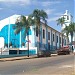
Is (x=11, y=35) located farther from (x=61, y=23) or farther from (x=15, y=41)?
(x=61, y=23)

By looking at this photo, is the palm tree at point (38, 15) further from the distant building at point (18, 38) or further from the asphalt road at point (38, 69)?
the asphalt road at point (38, 69)

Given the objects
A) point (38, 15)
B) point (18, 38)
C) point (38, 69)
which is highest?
point (38, 15)

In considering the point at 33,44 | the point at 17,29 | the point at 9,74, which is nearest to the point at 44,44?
the point at 33,44

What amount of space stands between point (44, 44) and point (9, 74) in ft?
207

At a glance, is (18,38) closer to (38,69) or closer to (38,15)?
(38,15)

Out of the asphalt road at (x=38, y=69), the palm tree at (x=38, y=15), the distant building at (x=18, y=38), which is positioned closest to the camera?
the asphalt road at (x=38, y=69)

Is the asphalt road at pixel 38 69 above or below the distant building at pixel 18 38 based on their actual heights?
below

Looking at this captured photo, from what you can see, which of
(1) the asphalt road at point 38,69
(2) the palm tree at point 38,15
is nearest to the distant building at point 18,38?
(2) the palm tree at point 38,15

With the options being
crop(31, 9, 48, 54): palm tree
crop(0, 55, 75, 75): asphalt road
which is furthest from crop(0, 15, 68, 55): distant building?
crop(0, 55, 75, 75): asphalt road

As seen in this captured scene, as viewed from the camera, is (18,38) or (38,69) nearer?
(38,69)

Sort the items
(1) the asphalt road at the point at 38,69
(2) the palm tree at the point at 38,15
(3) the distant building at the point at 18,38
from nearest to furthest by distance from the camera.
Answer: (1) the asphalt road at the point at 38,69 → (2) the palm tree at the point at 38,15 → (3) the distant building at the point at 18,38

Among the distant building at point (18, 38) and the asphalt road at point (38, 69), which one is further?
the distant building at point (18, 38)

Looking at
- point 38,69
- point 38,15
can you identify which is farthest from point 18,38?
point 38,69

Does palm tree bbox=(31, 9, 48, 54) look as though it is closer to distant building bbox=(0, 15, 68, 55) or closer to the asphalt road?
distant building bbox=(0, 15, 68, 55)
